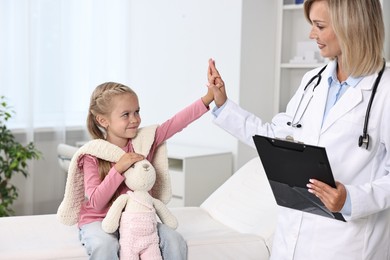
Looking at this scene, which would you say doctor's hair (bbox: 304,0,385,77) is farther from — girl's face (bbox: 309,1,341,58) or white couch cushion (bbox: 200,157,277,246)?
white couch cushion (bbox: 200,157,277,246)

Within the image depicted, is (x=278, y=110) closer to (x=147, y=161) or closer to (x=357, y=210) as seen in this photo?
(x=147, y=161)

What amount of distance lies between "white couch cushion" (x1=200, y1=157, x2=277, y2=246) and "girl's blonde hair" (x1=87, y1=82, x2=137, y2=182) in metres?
0.77

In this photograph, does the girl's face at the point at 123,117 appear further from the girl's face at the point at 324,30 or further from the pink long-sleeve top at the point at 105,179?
the girl's face at the point at 324,30

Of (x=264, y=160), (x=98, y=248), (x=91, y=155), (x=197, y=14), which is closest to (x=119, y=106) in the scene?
(x=91, y=155)

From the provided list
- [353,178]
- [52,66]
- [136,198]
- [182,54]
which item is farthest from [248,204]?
[52,66]

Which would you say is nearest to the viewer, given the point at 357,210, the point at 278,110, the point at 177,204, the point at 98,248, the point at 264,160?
the point at 357,210

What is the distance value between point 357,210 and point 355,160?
15cm

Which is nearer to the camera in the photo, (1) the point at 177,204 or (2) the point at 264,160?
(2) the point at 264,160

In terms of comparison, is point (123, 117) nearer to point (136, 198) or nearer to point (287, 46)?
point (136, 198)

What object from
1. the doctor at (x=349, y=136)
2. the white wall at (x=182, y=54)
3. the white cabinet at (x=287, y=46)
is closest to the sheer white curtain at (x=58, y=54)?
the white wall at (x=182, y=54)

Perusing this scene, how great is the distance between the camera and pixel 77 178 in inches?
99.0

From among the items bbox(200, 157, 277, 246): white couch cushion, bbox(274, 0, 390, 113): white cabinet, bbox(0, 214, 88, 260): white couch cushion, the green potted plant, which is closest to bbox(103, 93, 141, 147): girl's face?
bbox(0, 214, 88, 260): white couch cushion

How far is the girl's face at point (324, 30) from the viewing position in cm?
182

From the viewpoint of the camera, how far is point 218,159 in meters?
4.10
